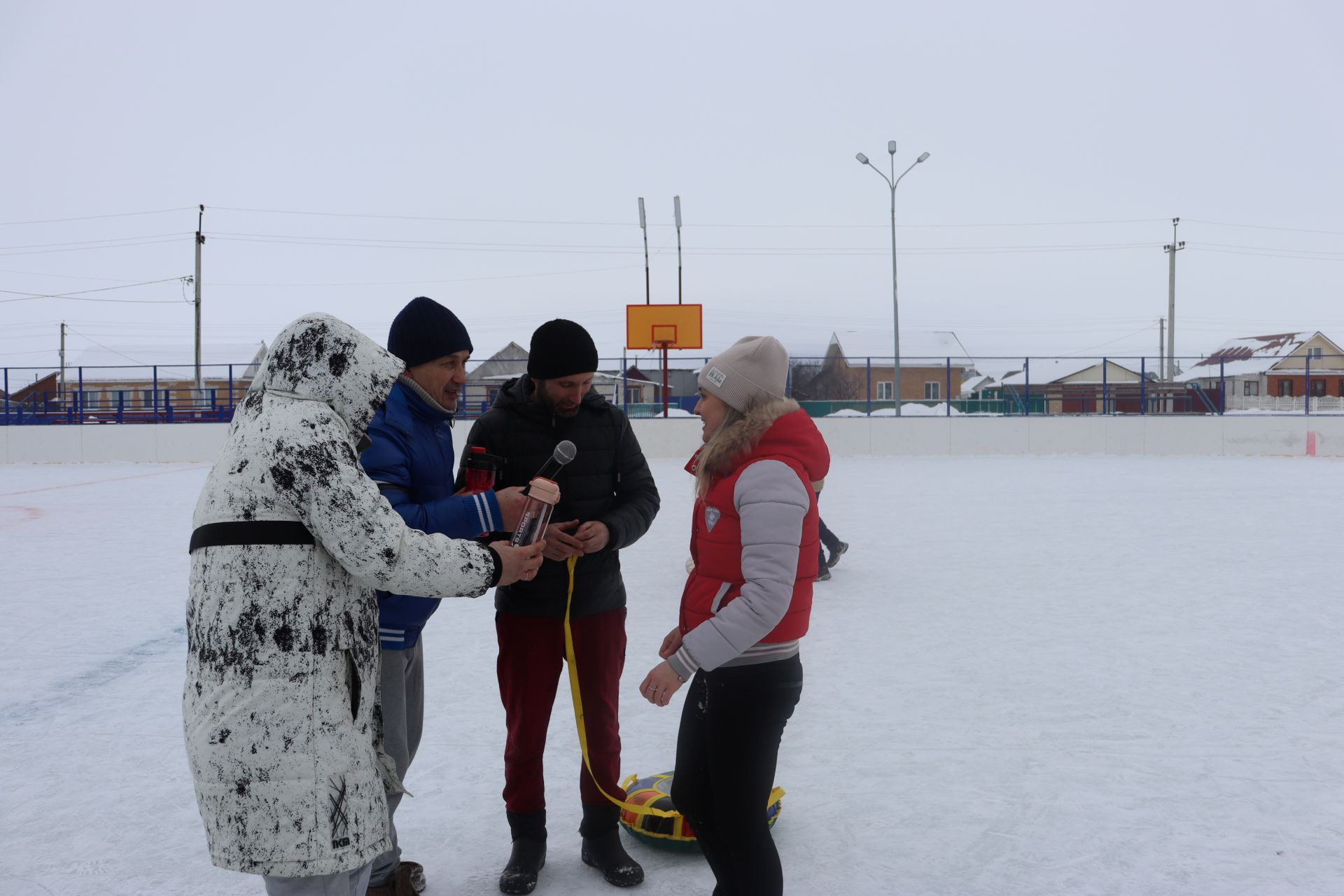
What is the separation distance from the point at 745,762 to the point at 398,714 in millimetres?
848

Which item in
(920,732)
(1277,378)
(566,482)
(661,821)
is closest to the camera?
(566,482)

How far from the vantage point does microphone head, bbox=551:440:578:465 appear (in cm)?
222

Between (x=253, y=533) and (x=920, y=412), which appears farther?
(x=920, y=412)

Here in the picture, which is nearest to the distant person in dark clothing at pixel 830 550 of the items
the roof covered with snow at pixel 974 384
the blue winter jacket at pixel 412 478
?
the blue winter jacket at pixel 412 478

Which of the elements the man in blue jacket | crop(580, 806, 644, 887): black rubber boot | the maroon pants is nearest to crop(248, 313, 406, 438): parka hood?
the man in blue jacket

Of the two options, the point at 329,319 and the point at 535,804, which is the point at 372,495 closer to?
the point at 329,319

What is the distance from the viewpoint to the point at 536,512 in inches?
75.9

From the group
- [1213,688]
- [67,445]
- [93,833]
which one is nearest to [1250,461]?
[1213,688]

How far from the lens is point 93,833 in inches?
107

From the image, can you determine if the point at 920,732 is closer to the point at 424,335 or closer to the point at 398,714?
the point at 398,714

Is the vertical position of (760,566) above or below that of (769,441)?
below

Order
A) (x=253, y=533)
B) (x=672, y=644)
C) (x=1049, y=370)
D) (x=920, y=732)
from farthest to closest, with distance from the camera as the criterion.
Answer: (x=1049, y=370) → (x=920, y=732) → (x=672, y=644) → (x=253, y=533)

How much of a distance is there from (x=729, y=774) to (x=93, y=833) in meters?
1.95

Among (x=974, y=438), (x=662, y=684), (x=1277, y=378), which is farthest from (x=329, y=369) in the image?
(x=1277, y=378)
